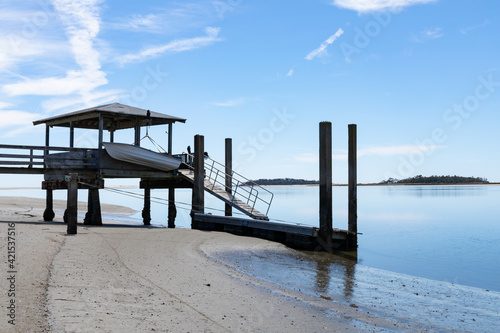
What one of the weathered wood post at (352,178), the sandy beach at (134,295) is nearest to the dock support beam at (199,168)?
the weathered wood post at (352,178)

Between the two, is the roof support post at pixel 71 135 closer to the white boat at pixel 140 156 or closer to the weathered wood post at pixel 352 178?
the white boat at pixel 140 156

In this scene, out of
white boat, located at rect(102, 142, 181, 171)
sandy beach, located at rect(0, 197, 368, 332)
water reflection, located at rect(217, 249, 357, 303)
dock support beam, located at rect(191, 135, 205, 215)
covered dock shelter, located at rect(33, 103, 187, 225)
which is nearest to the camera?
sandy beach, located at rect(0, 197, 368, 332)

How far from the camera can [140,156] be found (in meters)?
20.7

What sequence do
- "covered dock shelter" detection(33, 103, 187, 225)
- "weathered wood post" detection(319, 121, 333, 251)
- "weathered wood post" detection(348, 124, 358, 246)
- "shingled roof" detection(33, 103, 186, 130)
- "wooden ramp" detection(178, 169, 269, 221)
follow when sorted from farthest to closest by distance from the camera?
"shingled roof" detection(33, 103, 186, 130) → "covered dock shelter" detection(33, 103, 187, 225) → "wooden ramp" detection(178, 169, 269, 221) → "weathered wood post" detection(348, 124, 358, 246) → "weathered wood post" detection(319, 121, 333, 251)

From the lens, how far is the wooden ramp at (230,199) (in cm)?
1826

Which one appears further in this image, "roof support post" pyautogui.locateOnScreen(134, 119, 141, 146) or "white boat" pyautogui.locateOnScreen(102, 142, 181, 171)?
"roof support post" pyautogui.locateOnScreen(134, 119, 141, 146)

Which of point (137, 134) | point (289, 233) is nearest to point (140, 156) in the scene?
point (137, 134)

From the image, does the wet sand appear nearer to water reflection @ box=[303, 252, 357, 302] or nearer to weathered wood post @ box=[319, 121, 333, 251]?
water reflection @ box=[303, 252, 357, 302]

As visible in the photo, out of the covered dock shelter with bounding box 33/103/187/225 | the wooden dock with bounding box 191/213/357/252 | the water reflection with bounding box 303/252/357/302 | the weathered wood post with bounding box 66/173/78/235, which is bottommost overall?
the water reflection with bounding box 303/252/357/302

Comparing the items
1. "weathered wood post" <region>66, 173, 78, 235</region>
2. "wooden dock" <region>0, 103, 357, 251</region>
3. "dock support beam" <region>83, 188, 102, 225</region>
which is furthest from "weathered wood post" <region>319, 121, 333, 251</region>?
"dock support beam" <region>83, 188, 102, 225</region>

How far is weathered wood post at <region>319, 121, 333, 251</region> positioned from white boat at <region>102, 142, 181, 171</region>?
911cm

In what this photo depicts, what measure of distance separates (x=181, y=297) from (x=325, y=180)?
8888mm

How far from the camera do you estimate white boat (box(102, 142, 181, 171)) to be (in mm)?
19938

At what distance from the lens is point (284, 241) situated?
53.5 ft
